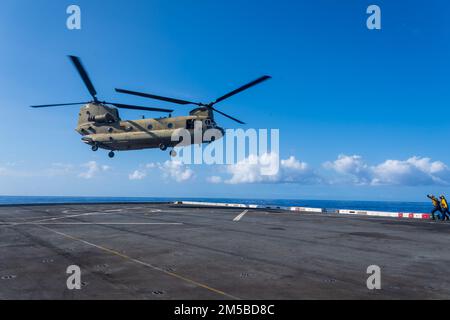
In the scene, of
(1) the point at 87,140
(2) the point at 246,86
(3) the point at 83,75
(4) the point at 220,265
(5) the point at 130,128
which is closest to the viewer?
(4) the point at 220,265

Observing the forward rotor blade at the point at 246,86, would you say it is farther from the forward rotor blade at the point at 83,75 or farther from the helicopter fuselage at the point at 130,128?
the forward rotor blade at the point at 83,75

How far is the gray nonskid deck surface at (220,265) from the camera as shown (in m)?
6.98

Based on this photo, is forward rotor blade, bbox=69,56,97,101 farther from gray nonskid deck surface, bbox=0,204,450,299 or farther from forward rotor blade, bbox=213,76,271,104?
gray nonskid deck surface, bbox=0,204,450,299

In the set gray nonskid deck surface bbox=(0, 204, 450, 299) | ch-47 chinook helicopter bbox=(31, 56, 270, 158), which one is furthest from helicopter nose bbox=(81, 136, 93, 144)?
gray nonskid deck surface bbox=(0, 204, 450, 299)


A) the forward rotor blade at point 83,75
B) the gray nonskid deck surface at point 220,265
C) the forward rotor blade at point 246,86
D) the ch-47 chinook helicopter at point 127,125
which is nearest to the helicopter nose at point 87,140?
the ch-47 chinook helicopter at point 127,125

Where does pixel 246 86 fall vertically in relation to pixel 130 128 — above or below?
above

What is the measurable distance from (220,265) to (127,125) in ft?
95.0

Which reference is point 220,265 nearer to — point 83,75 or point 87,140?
point 83,75

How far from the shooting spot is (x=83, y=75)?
3088 centimetres

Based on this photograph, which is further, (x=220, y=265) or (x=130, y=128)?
(x=130, y=128)

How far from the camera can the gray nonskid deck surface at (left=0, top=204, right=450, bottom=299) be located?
6984 millimetres

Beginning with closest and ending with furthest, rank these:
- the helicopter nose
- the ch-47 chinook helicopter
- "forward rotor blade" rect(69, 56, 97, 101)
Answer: "forward rotor blade" rect(69, 56, 97, 101)
the ch-47 chinook helicopter
the helicopter nose

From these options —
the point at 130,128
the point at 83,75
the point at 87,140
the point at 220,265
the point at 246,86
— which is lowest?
the point at 220,265

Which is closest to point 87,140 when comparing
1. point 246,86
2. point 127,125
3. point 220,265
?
point 127,125
